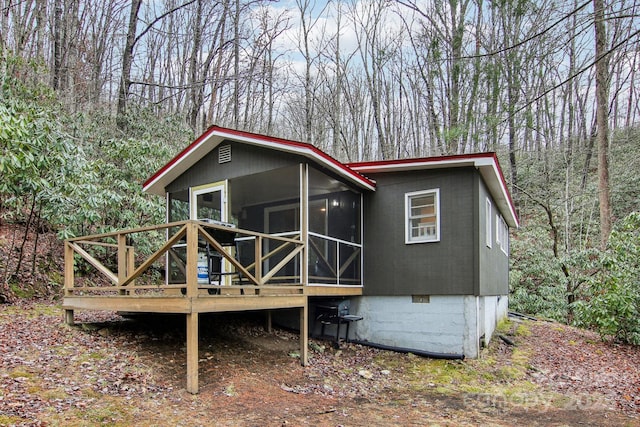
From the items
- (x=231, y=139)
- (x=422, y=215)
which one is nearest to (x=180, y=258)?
(x=231, y=139)

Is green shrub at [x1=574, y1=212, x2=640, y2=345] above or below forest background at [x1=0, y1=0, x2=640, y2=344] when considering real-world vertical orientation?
below

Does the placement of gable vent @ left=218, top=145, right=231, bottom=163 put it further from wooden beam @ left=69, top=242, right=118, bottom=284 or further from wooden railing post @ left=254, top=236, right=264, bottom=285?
wooden beam @ left=69, top=242, right=118, bottom=284

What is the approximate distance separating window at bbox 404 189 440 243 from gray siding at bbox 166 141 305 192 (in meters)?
2.57

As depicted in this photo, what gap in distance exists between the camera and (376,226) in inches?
348

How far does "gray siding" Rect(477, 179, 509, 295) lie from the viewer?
8.06 meters

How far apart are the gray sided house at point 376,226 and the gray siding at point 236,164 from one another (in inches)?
0.8

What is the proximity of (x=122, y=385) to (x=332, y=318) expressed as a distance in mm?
4157

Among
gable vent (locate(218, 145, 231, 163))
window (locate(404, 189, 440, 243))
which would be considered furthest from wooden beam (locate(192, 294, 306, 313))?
gable vent (locate(218, 145, 231, 163))

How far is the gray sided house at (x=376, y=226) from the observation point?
7681 mm

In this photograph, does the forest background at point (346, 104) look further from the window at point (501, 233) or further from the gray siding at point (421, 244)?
the window at point (501, 233)

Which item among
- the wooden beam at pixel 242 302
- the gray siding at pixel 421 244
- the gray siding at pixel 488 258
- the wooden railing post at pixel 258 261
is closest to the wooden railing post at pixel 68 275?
the wooden beam at pixel 242 302

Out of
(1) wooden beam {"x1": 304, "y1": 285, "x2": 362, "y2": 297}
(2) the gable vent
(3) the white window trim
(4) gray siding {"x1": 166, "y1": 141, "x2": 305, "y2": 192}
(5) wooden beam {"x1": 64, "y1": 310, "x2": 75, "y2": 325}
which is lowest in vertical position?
(5) wooden beam {"x1": 64, "y1": 310, "x2": 75, "y2": 325}

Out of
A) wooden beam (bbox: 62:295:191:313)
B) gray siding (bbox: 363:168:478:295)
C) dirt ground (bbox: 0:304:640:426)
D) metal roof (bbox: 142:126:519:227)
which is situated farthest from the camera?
gray siding (bbox: 363:168:478:295)

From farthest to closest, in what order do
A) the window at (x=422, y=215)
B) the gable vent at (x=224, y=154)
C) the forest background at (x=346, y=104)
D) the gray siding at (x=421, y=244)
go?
the forest background at (x=346, y=104) < the window at (x=422, y=215) < the gable vent at (x=224, y=154) < the gray siding at (x=421, y=244)
